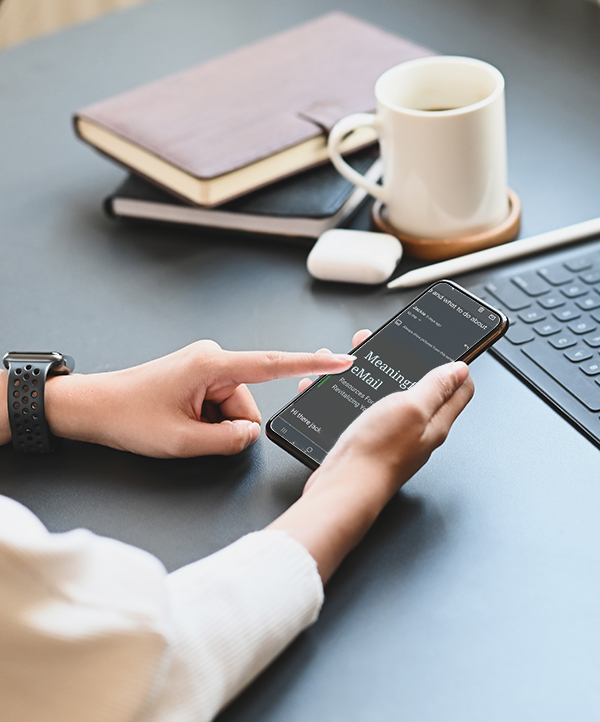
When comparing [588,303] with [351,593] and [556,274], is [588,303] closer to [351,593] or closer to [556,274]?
[556,274]

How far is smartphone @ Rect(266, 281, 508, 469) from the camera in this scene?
625mm

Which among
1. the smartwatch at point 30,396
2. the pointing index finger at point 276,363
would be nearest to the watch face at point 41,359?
Answer: the smartwatch at point 30,396

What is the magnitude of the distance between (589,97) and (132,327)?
2.18ft

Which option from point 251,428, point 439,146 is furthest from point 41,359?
point 439,146

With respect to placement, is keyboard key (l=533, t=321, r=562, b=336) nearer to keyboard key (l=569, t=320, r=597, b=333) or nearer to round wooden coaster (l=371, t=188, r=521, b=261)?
keyboard key (l=569, t=320, r=597, b=333)

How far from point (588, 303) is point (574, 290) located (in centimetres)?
3

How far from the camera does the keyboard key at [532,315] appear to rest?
728mm

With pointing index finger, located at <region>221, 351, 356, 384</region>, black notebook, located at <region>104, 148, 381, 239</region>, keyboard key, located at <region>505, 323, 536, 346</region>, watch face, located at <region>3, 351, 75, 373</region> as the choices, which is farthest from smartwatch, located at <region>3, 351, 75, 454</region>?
keyboard key, located at <region>505, 323, 536, 346</region>

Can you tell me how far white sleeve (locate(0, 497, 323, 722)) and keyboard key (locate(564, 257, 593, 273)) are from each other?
46 cm

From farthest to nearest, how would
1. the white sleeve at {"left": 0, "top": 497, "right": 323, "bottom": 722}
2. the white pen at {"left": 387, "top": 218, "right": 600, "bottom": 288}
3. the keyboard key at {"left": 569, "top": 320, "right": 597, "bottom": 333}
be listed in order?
the white pen at {"left": 387, "top": 218, "right": 600, "bottom": 288}
the keyboard key at {"left": 569, "top": 320, "right": 597, "bottom": 333}
the white sleeve at {"left": 0, "top": 497, "right": 323, "bottom": 722}

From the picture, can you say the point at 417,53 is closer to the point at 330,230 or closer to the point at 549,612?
the point at 330,230

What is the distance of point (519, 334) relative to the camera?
0.72 m

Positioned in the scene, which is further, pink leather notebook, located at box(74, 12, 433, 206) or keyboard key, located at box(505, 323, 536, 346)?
pink leather notebook, located at box(74, 12, 433, 206)

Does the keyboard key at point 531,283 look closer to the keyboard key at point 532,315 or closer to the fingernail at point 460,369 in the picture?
the keyboard key at point 532,315
